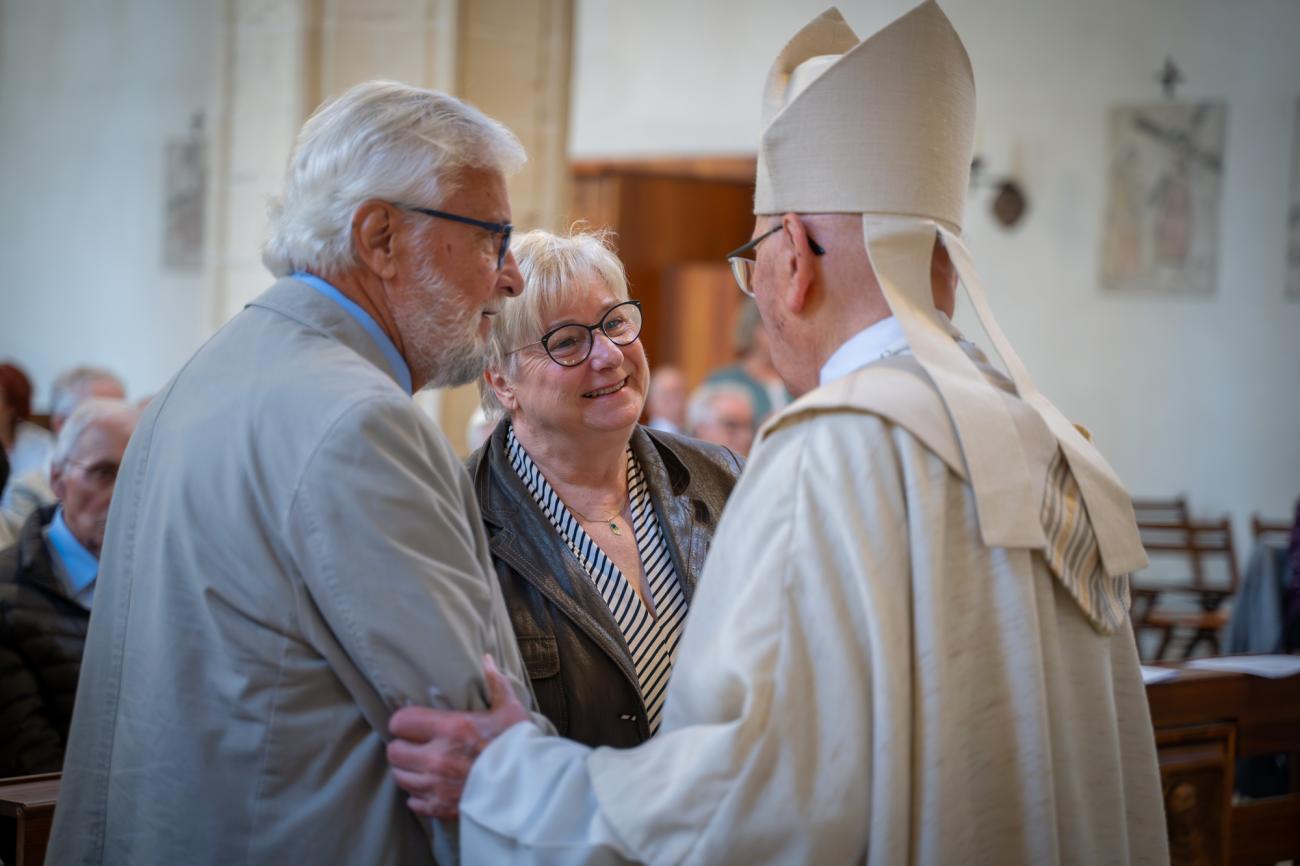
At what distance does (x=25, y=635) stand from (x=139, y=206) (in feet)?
30.6

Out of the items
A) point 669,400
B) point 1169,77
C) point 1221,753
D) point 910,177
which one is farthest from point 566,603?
point 1169,77

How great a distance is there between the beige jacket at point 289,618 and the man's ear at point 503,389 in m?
0.86

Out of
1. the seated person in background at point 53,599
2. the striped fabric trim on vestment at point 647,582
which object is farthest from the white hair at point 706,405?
the striped fabric trim on vestment at point 647,582

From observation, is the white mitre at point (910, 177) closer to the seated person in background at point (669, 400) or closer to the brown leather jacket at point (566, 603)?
the brown leather jacket at point (566, 603)

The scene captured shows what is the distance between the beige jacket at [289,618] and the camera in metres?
1.63

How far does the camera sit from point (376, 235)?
1854 millimetres

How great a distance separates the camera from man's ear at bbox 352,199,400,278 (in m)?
1.84

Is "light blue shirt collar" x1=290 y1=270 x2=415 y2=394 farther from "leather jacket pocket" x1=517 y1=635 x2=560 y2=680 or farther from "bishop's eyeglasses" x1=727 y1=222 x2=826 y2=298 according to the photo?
"leather jacket pocket" x1=517 y1=635 x2=560 y2=680

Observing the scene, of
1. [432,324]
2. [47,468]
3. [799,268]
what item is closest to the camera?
[799,268]

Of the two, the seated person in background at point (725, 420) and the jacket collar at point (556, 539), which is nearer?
the jacket collar at point (556, 539)

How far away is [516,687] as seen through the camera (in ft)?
5.90

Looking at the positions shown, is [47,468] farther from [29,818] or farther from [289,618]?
[289,618]

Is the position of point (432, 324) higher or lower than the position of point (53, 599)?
higher

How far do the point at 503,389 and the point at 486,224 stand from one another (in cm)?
72
